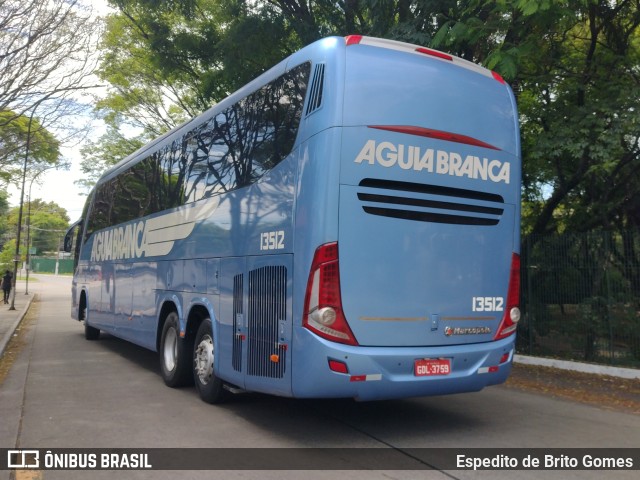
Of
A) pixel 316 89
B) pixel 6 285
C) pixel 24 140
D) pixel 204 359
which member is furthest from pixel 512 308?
pixel 6 285

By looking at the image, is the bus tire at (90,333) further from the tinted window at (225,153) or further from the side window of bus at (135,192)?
the tinted window at (225,153)

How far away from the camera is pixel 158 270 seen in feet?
30.3

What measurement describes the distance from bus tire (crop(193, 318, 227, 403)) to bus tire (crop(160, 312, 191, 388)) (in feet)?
1.56

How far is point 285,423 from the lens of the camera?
6.57 meters

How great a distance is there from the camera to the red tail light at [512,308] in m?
6.28

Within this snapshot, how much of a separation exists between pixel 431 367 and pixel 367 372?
2.43 ft

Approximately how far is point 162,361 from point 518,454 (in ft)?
18.3

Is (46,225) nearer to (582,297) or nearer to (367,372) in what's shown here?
(582,297)

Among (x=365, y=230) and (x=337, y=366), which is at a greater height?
(x=365, y=230)

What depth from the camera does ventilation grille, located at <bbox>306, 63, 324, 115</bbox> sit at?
5.62 m

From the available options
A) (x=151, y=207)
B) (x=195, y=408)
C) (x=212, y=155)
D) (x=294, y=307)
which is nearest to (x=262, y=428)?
(x=195, y=408)

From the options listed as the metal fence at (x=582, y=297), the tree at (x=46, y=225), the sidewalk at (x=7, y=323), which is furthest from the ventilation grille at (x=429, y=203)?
the tree at (x=46, y=225)

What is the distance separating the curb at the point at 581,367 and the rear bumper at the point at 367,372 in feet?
18.9

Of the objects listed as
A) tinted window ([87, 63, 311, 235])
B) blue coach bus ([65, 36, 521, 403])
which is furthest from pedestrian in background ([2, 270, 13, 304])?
blue coach bus ([65, 36, 521, 403])
